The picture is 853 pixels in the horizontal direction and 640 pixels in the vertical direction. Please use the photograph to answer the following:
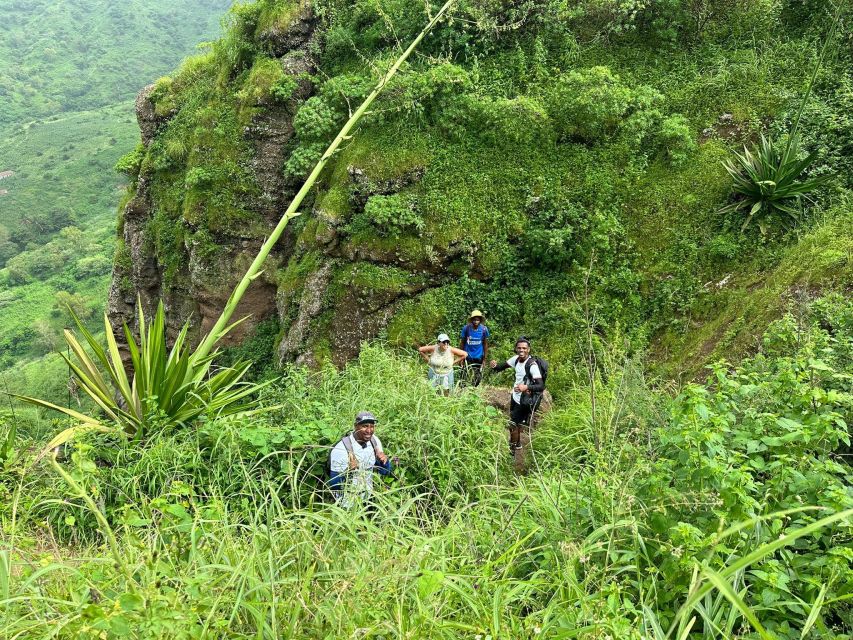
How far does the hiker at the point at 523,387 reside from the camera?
534 centimetres

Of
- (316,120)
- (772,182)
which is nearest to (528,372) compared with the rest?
(772,182)

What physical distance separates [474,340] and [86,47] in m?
156

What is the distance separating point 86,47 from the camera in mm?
124375

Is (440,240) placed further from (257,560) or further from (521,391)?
(257,560)

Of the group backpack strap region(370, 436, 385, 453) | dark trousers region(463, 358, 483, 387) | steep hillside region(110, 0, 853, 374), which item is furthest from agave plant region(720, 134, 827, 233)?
backpack strap region(370, 436, 385, 453)

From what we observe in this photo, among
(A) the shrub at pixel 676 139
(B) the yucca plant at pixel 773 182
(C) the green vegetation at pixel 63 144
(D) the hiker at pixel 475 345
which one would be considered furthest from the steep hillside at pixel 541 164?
(C) the green vegetation at pixel 63 144

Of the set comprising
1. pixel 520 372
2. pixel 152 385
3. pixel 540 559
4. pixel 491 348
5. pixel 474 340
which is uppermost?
pixel 152 385

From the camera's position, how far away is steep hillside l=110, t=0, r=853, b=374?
718cm

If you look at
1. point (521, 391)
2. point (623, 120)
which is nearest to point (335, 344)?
point (521, 391)

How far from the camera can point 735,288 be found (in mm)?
6555

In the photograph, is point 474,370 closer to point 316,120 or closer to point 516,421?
point 516,421

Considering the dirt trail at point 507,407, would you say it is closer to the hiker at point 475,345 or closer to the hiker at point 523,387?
the hiker at point 523,387

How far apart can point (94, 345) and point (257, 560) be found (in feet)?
9.28

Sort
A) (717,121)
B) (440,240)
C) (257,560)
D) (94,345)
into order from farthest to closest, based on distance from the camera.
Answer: (440,240) < (717,121) < (94,345) < (257,560)
